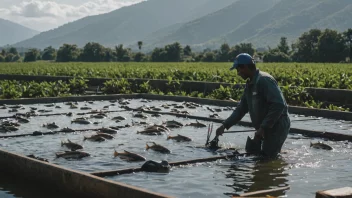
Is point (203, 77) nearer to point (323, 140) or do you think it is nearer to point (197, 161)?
point (323, 140)

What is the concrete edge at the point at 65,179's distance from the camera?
6520mm

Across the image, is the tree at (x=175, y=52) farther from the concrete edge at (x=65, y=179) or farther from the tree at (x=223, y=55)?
the concrete edge at (x=65, y=179)

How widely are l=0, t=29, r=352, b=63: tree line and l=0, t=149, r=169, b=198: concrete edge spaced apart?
59673mm

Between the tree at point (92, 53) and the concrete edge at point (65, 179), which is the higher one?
the tree at point (92, 53)

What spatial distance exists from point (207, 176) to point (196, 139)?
399cm

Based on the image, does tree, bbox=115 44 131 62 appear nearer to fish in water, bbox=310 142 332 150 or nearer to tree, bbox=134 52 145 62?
tree, bbox=134 52 145 62

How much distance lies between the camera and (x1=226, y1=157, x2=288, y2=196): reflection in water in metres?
7.90

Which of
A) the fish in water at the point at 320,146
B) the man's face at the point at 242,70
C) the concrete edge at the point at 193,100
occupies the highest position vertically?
the man's face at the point at 242,70

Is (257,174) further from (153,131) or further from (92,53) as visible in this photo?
(92,53)

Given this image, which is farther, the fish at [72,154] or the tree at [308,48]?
the tree at [308,48]

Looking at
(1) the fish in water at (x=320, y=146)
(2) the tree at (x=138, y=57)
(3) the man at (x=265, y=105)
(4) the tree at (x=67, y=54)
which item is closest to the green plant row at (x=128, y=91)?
(1) the fish in water at (x=320, y=146)

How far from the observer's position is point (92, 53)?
118 m

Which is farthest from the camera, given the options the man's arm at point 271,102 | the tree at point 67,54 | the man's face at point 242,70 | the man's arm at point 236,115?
the tree at point 67,54

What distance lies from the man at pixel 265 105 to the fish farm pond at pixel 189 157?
0.46m
